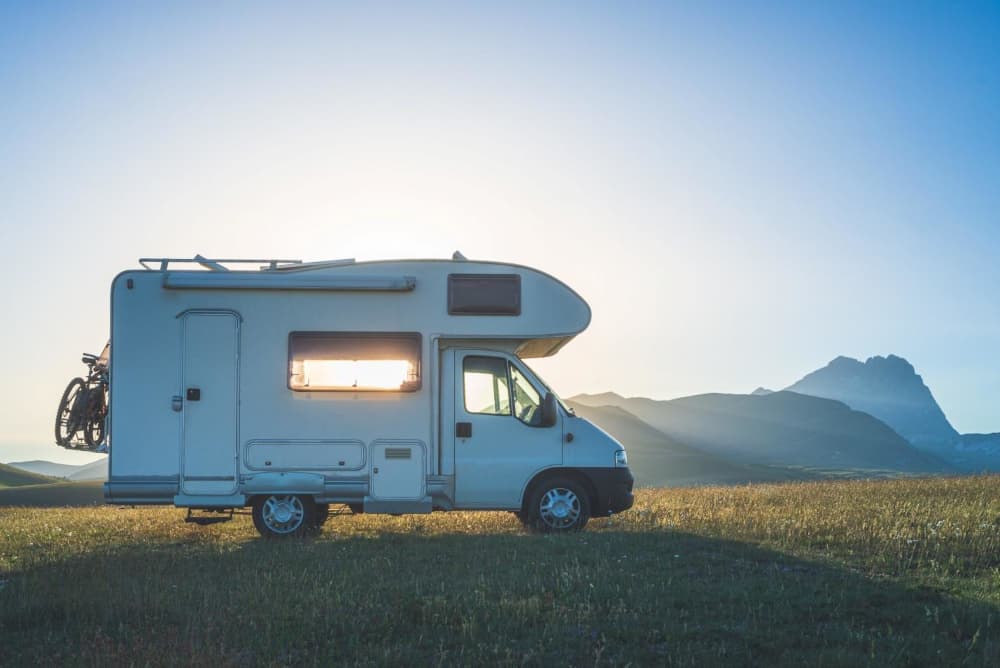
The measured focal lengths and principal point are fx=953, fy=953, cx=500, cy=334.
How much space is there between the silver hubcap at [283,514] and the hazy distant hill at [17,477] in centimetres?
9288

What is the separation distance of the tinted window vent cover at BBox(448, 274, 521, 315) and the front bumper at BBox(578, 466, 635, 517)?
2479 millimetres

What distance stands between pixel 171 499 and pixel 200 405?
130 centimetres

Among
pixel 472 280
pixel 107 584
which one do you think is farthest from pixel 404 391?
pixel 107 584

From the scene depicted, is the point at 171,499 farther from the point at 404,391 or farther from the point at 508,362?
the point at 508,362

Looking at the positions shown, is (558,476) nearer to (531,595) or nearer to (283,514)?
(283,514)

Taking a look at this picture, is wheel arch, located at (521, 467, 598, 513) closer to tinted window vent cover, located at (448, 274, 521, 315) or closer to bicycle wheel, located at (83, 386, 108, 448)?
tinted window vent cover, located at (448, 274, 521, 315)

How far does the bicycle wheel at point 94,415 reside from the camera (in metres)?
13.6

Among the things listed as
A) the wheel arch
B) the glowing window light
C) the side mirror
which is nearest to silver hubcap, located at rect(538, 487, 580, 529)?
the wheel arch

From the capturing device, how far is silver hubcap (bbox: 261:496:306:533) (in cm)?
1298

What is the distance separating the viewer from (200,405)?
1282cm

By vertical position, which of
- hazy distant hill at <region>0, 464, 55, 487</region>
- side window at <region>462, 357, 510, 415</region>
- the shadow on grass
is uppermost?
side window at <region>462, 357, 510, 415</region>

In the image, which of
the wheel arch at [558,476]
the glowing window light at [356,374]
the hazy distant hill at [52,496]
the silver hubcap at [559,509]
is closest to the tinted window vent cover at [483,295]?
the glowing window light at [356,374]

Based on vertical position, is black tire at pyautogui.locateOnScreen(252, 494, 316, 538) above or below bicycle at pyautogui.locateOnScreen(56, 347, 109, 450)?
below

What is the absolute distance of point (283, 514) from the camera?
42.7 ft
